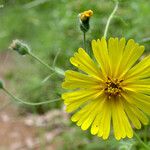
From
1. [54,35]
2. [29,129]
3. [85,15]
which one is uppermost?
[54,35]

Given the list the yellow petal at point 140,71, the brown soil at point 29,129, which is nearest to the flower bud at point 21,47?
the yellow petal at point 140,71

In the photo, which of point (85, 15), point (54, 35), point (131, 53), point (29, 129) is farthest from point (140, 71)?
point (54, 35)

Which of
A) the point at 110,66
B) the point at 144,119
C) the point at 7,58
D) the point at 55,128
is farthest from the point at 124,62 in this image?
the point at 7,58

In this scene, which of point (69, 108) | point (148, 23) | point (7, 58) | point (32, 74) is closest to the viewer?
point (69, 108)

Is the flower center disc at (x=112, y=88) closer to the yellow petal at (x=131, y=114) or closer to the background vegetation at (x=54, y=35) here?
the yellow petal at (x=131, y=114)

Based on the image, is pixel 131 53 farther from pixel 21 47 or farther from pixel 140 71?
pixel 21 47

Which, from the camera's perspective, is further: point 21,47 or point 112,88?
point 21,47

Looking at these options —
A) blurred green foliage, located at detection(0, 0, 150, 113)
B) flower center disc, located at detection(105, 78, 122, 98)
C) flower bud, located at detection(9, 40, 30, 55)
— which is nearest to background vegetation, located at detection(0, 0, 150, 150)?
blurred green foliage, located at detection(0, 0, 150, 113)

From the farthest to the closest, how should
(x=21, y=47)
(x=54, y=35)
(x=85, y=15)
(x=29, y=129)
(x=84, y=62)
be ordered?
(x=54, y=35)
(x=29, y=129)
(x=21, y=47)
(x=85, y=15)
(x=84, y=62)

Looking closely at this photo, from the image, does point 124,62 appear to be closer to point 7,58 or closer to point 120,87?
point 120,87
